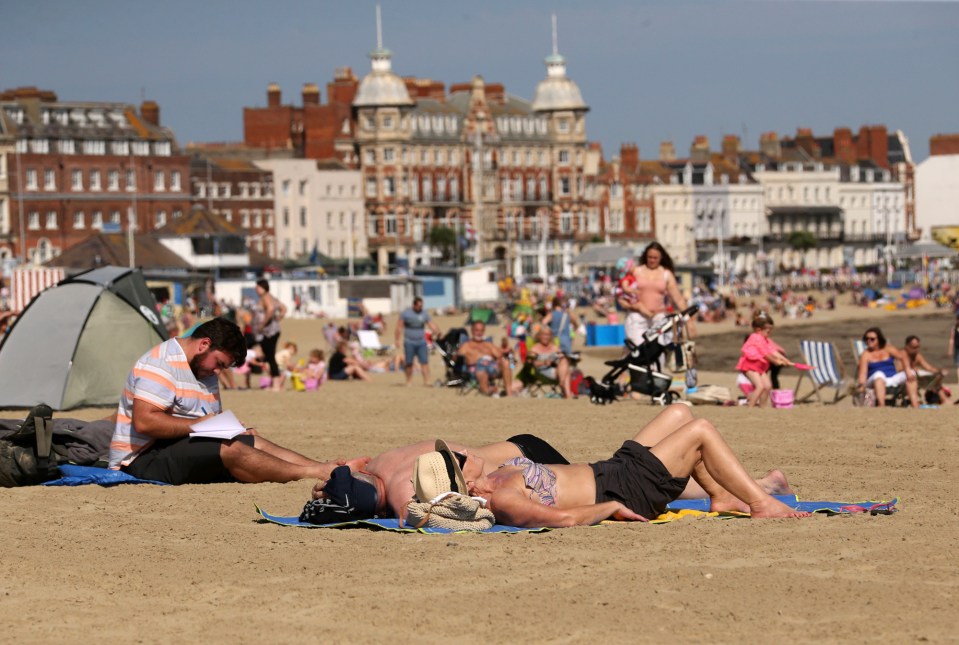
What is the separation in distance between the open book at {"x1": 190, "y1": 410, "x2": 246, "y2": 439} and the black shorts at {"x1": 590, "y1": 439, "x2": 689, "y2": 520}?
262 centimetres

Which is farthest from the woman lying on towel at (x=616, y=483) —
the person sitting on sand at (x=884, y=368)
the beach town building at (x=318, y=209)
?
the beach town building at (x=318, y=209)

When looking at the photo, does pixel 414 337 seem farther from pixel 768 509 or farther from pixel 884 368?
pixel 768 509

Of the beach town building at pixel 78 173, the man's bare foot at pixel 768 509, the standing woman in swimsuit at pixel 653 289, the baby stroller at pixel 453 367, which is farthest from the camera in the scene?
the beach town building at pixel 78 173

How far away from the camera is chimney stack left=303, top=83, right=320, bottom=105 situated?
326ft

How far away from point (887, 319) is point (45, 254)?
129ft

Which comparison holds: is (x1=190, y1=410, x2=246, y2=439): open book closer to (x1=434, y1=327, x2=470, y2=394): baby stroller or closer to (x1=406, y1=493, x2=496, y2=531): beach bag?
(x1=406, y1=493, x2=496, y2=531): beach bag

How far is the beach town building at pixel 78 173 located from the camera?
78.2 m

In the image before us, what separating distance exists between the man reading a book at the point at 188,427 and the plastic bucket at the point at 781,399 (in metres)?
7.10

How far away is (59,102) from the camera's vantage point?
8094 cm

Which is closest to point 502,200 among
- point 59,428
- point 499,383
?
point 499,383

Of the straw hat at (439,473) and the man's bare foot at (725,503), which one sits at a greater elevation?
the straw hat at (439,473)

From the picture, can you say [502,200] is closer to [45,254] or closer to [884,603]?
[45,254]

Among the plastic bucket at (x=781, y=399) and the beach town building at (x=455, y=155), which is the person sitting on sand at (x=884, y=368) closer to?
the plastic bucket at (x=781, y=399)

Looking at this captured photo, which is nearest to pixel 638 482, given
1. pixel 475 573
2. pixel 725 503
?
pixel 725 503
